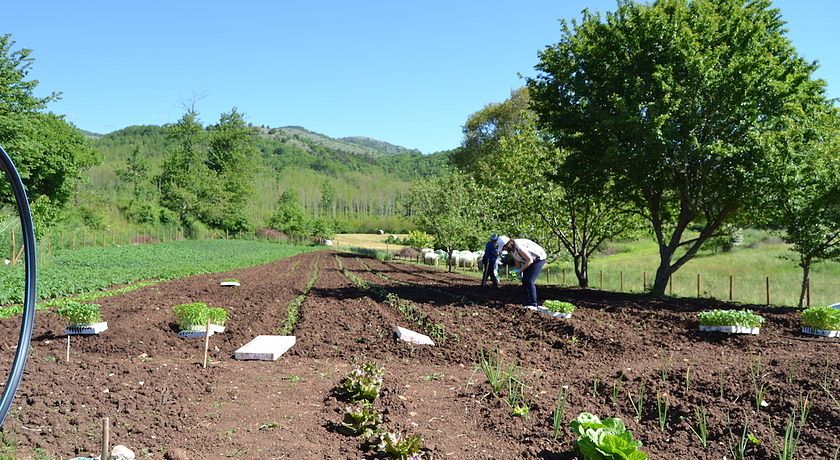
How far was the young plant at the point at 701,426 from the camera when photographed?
4.69m

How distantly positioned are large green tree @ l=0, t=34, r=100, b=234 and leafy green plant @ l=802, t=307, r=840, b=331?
28.3 meters

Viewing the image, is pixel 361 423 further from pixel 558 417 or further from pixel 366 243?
pixel 366 243

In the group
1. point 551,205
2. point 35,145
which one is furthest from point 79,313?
point 35,145

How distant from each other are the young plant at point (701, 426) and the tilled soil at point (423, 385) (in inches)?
2.2

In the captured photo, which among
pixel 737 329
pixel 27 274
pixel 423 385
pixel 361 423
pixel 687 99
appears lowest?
pixel 423 385

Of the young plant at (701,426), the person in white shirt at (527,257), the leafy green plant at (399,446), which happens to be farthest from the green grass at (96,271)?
the young plant at (701,426)

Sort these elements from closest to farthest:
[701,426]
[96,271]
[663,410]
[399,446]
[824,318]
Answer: [399,446], [701,426], [663,410], [824,318], [96,271]

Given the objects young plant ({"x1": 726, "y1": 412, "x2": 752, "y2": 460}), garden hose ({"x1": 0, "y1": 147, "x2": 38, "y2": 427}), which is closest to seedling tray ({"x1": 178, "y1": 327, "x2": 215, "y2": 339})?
garden hose ({"x1": 0, "y1": 147, "x2": 38, "y2": 427})

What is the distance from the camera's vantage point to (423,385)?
22.9 feet

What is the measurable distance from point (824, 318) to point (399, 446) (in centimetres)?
842

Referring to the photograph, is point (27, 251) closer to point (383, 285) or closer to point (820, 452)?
point (820, 452)

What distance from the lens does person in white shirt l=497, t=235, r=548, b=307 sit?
12.1 meters

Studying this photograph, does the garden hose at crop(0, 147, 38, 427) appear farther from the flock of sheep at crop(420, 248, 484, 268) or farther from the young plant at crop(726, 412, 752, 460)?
the flock of sheep at crop(420, 248, 484, 268)

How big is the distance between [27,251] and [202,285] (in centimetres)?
1455
